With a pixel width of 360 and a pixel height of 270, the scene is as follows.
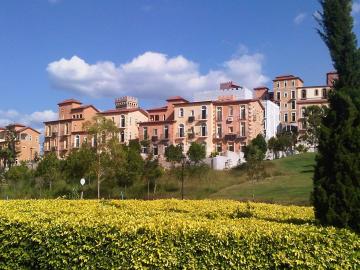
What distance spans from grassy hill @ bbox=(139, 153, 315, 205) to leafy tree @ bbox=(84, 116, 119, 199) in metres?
4.39

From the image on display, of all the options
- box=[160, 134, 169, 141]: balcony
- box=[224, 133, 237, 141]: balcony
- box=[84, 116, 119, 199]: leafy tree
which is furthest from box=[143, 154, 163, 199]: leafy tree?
box=[160, 134, 169, 141]: balcony

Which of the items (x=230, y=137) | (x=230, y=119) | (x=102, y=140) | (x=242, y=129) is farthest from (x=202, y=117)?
(x=102, y=140)

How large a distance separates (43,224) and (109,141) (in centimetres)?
3130

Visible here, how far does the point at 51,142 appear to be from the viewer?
266 ft

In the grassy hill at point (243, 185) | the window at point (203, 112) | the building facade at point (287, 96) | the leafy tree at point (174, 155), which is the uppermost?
the building facade at point (287, 96)

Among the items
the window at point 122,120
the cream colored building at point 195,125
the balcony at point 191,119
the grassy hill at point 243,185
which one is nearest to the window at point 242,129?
the cream colored building at point 195,125

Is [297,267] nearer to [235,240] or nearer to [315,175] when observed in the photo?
[235,240]

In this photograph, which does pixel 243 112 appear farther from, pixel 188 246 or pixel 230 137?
pixel 188 246

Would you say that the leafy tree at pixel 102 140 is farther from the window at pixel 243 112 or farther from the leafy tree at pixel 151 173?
the window at pixel 243 112

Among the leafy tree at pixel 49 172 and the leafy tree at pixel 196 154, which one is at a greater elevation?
the leafy tree at pixel 196 154

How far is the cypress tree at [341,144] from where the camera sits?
279 inches

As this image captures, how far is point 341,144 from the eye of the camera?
738 cm

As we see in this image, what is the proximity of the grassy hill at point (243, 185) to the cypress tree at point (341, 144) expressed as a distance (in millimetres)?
23035

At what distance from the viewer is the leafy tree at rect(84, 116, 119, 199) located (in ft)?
123
